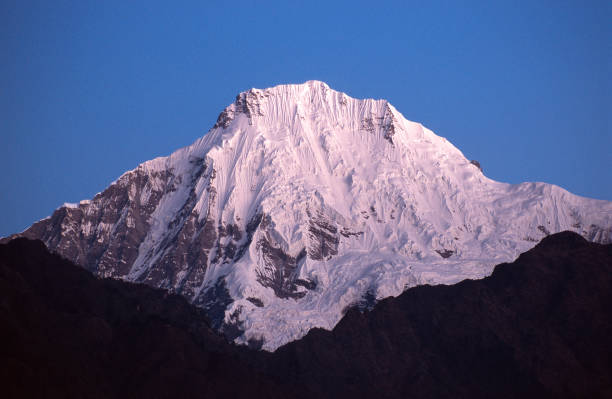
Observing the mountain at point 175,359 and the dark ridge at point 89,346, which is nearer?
the dark ridge at point 89,346

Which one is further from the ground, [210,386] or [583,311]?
[583,311]

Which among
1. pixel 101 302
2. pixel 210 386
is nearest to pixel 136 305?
pixel 101 302

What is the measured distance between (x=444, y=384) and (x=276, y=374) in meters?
24.7

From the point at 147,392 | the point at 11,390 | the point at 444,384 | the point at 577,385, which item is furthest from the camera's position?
the point at 444,384

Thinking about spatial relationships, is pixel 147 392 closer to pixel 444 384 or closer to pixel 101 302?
pixel 101 302

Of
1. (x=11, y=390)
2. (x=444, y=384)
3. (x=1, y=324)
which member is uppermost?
(x=444, y=384)

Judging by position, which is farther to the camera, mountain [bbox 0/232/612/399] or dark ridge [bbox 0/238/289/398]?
mountain [bbox 0/232/612/399]

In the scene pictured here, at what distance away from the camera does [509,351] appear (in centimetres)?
19412

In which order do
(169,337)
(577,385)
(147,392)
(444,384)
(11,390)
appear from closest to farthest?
(11,390)
(147,392)
(169,337)
(577,385)
(444,384)

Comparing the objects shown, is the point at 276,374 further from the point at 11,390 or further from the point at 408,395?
the point at 11,390

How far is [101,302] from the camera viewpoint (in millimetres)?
178000

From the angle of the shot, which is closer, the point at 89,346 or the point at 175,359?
the point at 89,346

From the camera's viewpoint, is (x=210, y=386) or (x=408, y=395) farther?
(x=408, y=395)

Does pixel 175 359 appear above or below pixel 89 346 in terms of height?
above
